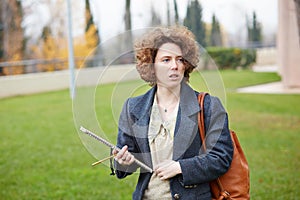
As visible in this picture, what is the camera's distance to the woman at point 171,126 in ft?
7.98

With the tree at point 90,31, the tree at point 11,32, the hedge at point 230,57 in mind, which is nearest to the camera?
the tree at point 90,31

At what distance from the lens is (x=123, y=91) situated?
103 inches

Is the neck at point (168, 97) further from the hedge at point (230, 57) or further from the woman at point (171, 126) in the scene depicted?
the hedge at point (230, 57)

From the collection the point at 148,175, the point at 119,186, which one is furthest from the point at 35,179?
the point at 148,175

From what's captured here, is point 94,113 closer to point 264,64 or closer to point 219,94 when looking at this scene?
point 219,94

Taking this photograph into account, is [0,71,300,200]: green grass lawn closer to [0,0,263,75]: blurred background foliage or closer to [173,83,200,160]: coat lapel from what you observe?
[173,83,200,160]: coat lapel

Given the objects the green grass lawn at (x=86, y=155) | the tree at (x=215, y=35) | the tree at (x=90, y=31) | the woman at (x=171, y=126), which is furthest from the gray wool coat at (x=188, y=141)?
the tree at (x=90, y=31)

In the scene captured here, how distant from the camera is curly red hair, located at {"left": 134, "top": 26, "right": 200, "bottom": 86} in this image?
2432 millimetres

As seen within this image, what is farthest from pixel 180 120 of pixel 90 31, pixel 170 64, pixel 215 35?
pixel 215 35

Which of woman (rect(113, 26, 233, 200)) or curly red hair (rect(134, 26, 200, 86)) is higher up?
curly red hair (rect(134, 26, 200, 86))

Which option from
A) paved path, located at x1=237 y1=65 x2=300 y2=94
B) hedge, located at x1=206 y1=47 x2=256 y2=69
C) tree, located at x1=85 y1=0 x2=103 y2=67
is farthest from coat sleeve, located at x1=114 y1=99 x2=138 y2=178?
hedge, located at x1=206 y1=47 x2=256 y2=69

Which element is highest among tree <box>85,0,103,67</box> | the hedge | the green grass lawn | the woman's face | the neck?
the woman's face

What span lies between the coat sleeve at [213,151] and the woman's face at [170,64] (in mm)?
169

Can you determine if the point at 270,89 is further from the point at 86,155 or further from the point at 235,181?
the point at 235,181
